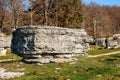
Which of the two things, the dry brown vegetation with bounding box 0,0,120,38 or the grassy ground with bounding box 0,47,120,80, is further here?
the dry brown vegetation with bounding box 0,0,120,38

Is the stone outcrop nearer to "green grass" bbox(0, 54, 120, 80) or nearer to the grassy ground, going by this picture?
the grassy ground

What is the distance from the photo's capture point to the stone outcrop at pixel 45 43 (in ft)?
72.3

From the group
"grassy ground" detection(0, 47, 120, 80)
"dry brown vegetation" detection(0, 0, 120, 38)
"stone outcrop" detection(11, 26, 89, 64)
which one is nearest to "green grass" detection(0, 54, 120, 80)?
"grassy ground" detection(0, 47, 120, 80)

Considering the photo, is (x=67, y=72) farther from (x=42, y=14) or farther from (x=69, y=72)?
(x=42, y=14)

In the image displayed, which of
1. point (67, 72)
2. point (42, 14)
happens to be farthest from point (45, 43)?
point (42, 14)

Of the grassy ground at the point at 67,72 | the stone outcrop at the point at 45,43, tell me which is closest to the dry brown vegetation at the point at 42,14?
the stone outcrop at the point at 45,43

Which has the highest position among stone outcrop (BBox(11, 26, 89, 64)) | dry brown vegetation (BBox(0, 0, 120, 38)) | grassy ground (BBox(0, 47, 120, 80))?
dry brown vegetation (BBox(0, 0, 120, 38))

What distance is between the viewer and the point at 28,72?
18.6m

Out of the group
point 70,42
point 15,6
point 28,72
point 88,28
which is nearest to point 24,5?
point 15,6

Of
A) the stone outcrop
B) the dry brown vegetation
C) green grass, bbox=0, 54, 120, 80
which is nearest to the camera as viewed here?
green grass, bbox=0, 54, 120, 80

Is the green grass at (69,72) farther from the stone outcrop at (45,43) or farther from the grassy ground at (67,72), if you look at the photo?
the stone outcrop at (45,43)

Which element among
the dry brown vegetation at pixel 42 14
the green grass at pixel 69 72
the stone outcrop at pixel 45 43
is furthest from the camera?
the dry brown vegetation at pixel 42 14

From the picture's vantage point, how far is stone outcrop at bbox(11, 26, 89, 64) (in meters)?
22.0

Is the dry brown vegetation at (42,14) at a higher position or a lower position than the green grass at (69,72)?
higher
